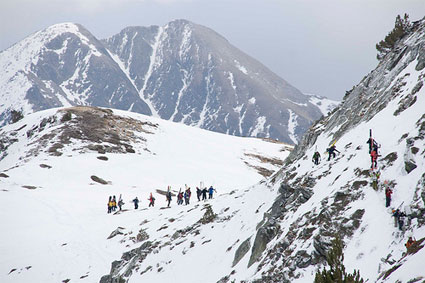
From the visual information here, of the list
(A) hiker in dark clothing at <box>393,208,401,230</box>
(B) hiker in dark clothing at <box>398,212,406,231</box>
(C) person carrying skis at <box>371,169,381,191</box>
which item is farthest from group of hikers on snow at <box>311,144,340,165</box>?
(B) hiker in dark clothing at <box>398,212,406,231</box>

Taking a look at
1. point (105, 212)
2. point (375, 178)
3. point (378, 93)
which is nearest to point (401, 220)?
point (375, 178)

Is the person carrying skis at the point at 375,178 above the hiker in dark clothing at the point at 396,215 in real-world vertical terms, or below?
above

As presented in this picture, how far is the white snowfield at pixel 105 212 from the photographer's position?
25211mm

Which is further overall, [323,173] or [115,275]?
[115,275]

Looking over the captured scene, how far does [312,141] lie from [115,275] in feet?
57.0

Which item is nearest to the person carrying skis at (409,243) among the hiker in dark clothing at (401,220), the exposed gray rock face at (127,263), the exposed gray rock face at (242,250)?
the hiker in dark clothing at (401,220)

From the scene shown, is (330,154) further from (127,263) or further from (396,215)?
(127,263)

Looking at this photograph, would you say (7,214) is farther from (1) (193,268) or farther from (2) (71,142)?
(2) (71,142)

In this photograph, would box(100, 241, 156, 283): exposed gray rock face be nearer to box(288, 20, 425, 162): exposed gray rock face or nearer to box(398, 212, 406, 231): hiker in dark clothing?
box(288, 20, 425, 162): exposed gray rock face

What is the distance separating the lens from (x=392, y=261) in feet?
41.8

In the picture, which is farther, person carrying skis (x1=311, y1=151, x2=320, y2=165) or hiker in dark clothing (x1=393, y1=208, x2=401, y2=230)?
person carrying skis (x1=311, y1=151, x2=320, y2=165)

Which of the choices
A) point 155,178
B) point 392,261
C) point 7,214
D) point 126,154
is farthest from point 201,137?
point 392,261

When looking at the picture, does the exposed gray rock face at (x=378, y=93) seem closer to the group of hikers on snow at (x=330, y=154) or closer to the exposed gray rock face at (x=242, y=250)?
the group of hikers on snow at (x=330, y=154)

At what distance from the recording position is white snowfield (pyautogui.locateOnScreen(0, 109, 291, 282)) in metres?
25.2
